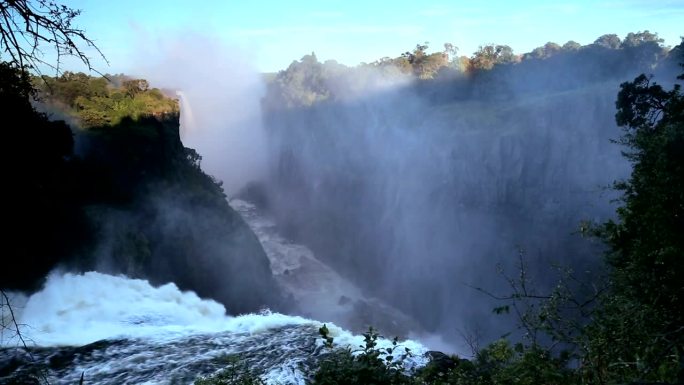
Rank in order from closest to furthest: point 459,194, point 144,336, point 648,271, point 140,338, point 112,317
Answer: point 648,271 → point 140,338 → point 144,336 → point 112,317 → point 459,194

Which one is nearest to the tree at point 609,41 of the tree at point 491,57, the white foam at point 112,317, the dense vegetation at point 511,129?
the dense vegetation at point 511,129

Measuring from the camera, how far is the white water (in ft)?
46.1

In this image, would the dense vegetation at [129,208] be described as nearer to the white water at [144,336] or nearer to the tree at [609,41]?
the white water at [144,336]

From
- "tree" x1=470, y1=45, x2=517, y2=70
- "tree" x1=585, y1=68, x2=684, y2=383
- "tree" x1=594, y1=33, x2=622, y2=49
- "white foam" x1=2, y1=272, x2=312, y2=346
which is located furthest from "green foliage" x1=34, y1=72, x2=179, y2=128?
"tree" x1=594, y1=33, x2=622, y2=49

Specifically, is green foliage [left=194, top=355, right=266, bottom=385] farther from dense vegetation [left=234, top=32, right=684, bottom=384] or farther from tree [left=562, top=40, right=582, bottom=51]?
tree [left=562, top=40, right=582, bottom=51]

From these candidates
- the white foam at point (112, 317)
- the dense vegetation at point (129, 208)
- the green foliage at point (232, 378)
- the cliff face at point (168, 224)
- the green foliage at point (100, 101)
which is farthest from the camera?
the green foliage at point (100, 101)

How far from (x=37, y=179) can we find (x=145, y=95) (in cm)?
2179

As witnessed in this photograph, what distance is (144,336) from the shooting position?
1634cm

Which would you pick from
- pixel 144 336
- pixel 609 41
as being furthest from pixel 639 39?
pixel 144 336

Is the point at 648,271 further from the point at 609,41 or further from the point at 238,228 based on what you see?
the point at 609,41

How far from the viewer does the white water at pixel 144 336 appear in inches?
553

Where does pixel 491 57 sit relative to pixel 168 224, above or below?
above

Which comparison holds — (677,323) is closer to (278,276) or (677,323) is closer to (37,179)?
(37,179)

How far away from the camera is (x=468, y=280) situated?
42.9 meters
